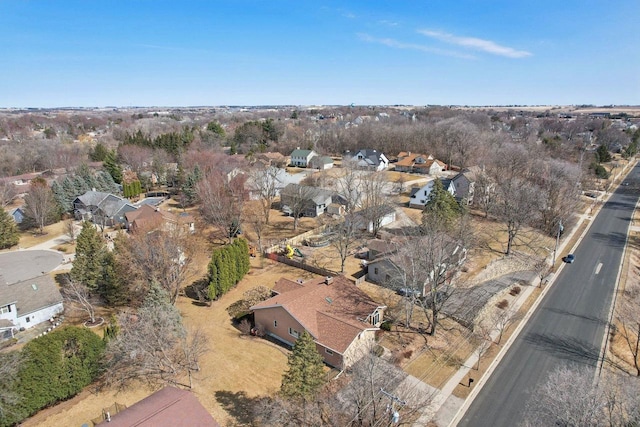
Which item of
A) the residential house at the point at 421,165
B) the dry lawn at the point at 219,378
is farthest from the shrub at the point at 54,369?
the residential house at the point at 421,165

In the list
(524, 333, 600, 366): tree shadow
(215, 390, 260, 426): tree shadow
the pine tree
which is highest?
the pine tree

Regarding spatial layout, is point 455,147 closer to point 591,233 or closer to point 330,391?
point 591,233

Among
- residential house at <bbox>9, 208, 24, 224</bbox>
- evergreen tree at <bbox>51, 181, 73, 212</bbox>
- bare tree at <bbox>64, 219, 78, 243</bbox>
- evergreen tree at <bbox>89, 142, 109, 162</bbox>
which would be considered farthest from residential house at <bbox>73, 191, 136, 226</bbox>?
evergreen tree at <bbox>89, 142, 109, 162</bbox>

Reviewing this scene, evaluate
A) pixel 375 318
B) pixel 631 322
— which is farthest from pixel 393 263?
pixel 631 322

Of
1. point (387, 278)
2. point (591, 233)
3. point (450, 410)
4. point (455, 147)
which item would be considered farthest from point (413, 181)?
point (450, 410)

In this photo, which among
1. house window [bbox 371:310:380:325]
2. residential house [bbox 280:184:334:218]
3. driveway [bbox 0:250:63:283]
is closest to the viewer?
house window [bbox 371:310:380:325]

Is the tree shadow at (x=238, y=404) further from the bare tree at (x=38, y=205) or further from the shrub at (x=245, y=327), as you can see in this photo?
the bare tree at (x=38, y=205)

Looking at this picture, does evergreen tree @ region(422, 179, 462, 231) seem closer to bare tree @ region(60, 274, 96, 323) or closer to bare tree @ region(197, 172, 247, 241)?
bare tree @ region(197, 172, 247, 241)
